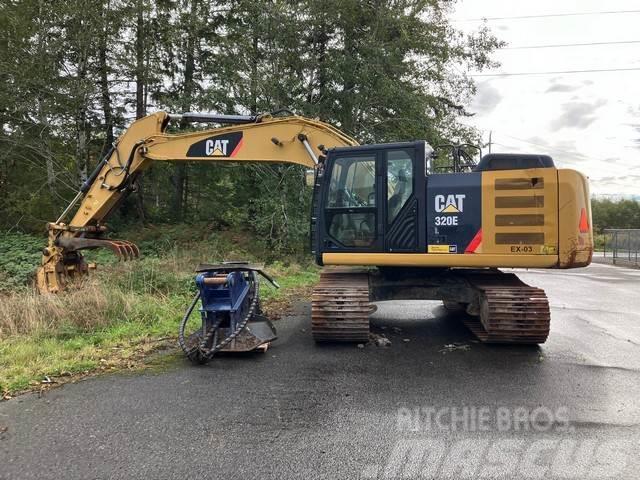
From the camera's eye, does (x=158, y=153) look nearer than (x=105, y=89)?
Yes

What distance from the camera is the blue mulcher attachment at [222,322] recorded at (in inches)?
202

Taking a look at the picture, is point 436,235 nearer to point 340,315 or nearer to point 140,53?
point 340,315

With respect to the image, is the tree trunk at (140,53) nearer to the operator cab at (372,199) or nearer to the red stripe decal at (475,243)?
the operator cab at (372,199)

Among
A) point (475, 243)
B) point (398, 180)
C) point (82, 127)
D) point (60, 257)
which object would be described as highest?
point (82, 127)

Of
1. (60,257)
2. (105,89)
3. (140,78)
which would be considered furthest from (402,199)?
(105,89)

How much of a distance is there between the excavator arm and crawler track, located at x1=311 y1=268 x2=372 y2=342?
2.04 meters

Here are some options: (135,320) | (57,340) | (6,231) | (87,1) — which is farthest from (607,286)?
(6,231)

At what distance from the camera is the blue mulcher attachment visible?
Result: 5.12 m

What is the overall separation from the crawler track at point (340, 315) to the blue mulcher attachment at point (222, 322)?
600mm

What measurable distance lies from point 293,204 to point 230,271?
9.10 m

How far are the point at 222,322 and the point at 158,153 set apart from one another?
3902 mm

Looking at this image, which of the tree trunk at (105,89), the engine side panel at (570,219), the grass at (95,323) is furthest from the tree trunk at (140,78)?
the engine side panel at (570,219)

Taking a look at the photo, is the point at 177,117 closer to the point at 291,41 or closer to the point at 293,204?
the point at 293,204

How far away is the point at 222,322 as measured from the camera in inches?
213
